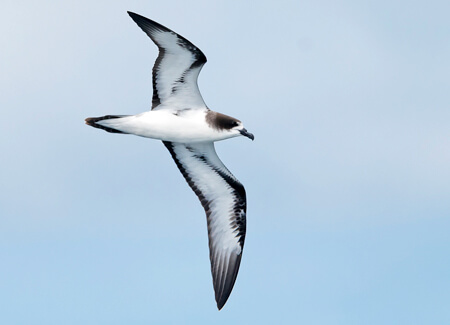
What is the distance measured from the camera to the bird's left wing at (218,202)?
72.4 feet

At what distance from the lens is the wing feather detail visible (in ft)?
64.1

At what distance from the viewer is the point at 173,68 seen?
20203 mm

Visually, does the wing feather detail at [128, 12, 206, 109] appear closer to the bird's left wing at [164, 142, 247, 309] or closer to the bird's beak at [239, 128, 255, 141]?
the bird's beak at [239, 128, 255, 141]

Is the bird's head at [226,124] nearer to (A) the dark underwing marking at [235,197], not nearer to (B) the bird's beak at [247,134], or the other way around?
(B) the bird's beak at [247,134]

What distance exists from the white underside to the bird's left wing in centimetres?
117

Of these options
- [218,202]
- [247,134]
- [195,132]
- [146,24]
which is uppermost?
[146,24]

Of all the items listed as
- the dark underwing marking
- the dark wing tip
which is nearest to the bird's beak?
the dark underwing marking

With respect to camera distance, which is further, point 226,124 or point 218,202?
point 218,202

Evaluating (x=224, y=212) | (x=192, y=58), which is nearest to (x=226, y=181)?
(x=224, y=212)

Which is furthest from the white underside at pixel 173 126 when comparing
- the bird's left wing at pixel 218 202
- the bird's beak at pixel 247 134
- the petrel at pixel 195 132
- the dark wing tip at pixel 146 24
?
the dark wing tip at pixel 146 24

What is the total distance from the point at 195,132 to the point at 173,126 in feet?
2.04

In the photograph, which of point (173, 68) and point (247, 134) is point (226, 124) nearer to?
point (247, 134)

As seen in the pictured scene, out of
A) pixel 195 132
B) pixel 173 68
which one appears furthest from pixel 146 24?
pixel 195 132

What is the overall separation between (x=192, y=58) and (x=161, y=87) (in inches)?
50.4
